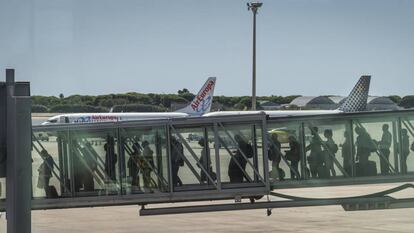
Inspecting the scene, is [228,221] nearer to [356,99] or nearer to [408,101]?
[408,101]

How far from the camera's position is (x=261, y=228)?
25.4 metres

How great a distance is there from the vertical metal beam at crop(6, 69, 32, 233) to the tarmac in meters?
16.1

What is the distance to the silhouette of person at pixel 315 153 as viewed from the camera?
56.5 feet

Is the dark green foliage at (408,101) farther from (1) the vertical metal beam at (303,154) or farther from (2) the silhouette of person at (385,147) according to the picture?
(1) the vertical metal beam at (303,154)

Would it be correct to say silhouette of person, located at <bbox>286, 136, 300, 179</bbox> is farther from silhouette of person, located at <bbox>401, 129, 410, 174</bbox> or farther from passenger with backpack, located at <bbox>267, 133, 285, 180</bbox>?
silhouette of person, located at <bbox>401, 129, 410, 174</bbox>

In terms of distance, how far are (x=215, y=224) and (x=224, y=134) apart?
414 inches

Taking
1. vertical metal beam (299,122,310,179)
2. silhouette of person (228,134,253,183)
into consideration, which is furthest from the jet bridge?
vertical metal beam (299,122,310,179)

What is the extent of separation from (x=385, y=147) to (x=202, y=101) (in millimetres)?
75477

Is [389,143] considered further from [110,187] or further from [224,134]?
[110,187]

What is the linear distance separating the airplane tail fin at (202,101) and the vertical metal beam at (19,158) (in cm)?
8152

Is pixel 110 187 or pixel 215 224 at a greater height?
pixel 110 187

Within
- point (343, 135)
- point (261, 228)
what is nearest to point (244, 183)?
point (343, 135)

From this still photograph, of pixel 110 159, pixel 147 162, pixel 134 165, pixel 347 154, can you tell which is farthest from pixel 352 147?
pixel 110 159

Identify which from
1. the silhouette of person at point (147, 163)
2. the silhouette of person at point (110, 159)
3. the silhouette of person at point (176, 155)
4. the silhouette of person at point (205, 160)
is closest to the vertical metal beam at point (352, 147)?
the silhouette of person at point (205, 160)
